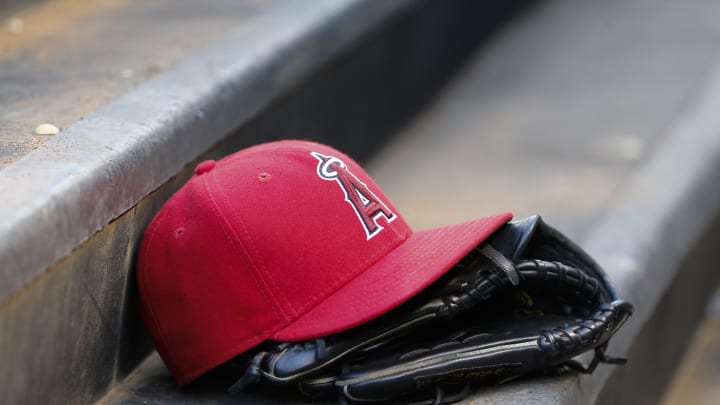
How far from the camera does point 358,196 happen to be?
4.61 feet

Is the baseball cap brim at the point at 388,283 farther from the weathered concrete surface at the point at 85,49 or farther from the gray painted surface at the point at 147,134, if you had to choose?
the weathered concrete surface at the point at 85,49

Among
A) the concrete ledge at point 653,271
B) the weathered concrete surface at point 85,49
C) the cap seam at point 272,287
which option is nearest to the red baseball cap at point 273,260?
the cap seam at point 272,287

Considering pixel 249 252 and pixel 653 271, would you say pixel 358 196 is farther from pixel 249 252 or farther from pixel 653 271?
pixel 653 271

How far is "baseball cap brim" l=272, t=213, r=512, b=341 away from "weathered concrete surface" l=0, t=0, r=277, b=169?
0.45m

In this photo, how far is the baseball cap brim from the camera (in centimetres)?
128

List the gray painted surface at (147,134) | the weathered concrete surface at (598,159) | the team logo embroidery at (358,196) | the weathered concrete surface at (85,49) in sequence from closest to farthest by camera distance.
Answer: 1. the gray painted surface at (147,134)
2. the team logo embroidery at (358,196)
3. the weathered concrete surface at (85,49)
4. the weathered concrete surface at (598,159)

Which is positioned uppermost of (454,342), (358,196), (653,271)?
(358,196)

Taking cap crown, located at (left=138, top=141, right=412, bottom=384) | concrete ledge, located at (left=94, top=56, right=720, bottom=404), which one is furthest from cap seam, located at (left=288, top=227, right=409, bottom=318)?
concrete ledge, located at (left=94, top=56, right=720, bottom=404)

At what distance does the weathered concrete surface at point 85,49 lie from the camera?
1646 mm

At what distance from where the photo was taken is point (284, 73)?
6.70 feet

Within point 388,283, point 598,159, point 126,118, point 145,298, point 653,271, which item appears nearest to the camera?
point 388,283

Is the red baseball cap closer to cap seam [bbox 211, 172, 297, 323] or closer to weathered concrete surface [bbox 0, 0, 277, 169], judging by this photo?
cap seam [bbox 211, 172, 297, 323]

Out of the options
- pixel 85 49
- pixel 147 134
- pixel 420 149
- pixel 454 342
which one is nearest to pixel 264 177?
pixel 147 134

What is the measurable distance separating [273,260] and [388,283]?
149mm
